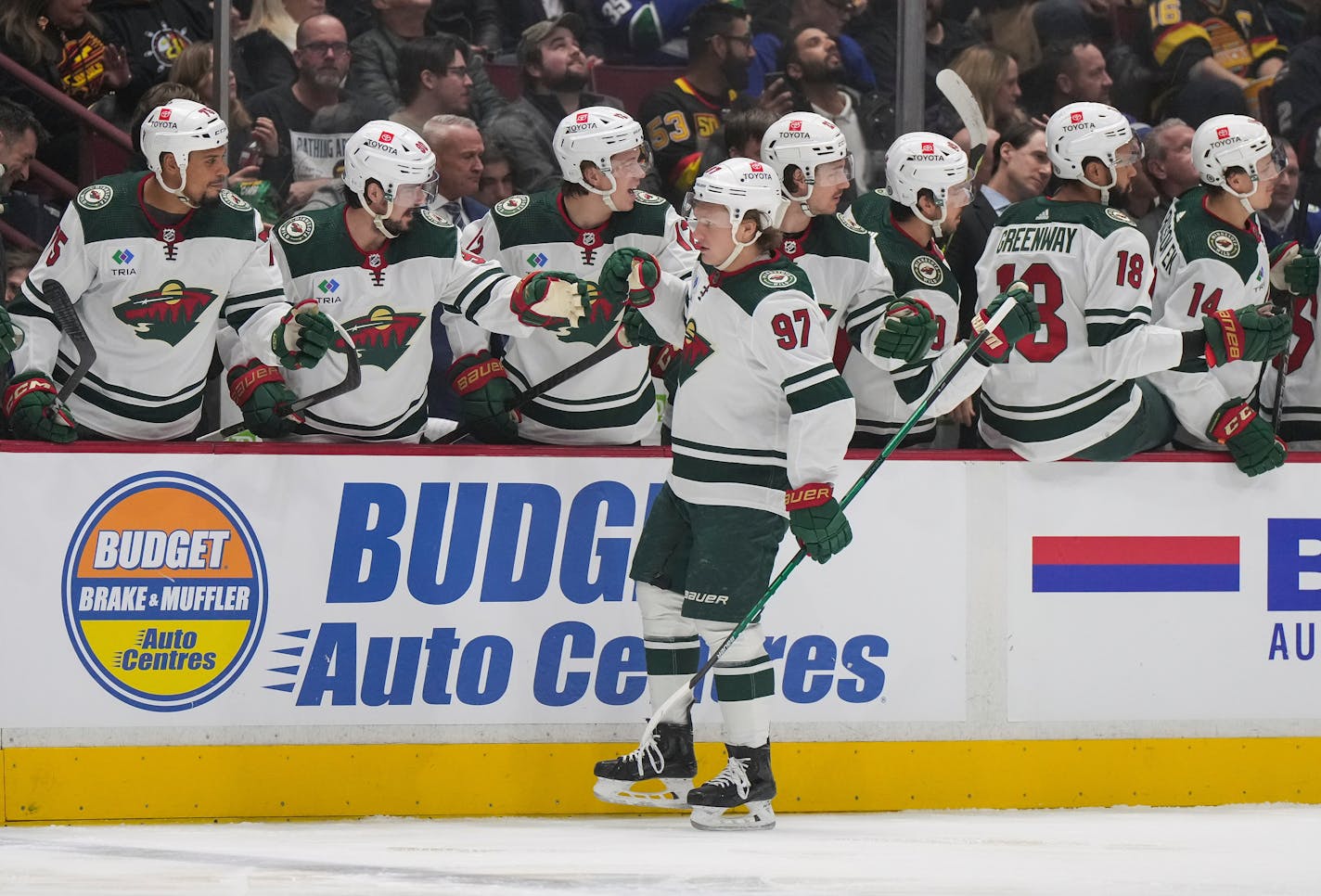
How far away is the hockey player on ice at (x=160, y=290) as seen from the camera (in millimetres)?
4570

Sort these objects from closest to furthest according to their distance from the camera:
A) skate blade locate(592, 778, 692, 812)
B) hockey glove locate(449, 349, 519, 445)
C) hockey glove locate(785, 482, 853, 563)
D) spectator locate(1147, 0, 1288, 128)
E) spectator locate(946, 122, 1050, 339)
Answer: hockey glove locate(785, 482, 853, 563), skate blade locate(592, 778, 692, 812), hockey glove locate(449, 349, 519, 445), spectator locate(946, 122, 1050, 339), spectator locate(1147, 0, 1288, 128)

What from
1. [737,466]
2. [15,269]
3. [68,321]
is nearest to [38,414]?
[68,321]

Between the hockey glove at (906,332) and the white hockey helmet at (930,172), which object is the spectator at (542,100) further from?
the hockey glove at (906,332)

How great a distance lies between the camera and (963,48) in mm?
6387

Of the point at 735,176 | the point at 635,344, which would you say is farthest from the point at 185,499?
the point at 735,176

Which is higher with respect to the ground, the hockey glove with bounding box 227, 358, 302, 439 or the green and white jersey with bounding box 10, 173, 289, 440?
the green and white jersey with bounding box 10, 173, 289, 440

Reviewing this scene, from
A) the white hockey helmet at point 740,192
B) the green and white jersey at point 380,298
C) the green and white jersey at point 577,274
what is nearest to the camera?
the white hockey helmet at point 740,192

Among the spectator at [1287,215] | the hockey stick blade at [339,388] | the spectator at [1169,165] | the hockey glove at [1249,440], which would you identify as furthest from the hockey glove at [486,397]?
the spectator at [1287,215]

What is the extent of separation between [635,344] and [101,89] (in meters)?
2.49

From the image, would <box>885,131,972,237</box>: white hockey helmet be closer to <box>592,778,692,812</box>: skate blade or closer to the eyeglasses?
<box>592,778,692,812</box>: skate blade

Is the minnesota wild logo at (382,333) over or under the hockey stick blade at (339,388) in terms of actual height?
over

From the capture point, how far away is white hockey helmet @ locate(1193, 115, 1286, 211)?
4.97m

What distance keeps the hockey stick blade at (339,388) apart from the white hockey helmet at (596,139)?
0.77 m

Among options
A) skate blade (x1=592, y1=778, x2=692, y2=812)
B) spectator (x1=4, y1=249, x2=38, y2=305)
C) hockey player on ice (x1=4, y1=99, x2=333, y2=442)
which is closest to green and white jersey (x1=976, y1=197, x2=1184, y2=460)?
skate blade (x1=592, y1=778, x2=692, y2=812)
